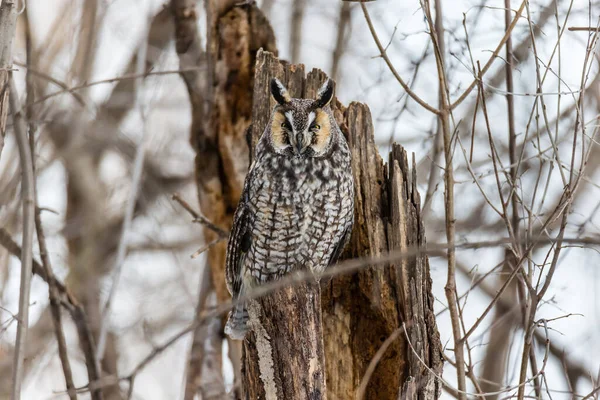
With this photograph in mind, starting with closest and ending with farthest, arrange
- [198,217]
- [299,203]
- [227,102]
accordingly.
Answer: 1. [299,203]
2. [198,217]
3. [227,102]

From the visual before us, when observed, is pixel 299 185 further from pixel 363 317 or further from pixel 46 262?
pixel 46 262

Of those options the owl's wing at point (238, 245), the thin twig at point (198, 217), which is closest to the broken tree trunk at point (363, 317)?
the owl's wing at point (238, 245)

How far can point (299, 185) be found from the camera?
10.1 feet

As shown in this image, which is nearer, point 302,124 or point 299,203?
point 302,124

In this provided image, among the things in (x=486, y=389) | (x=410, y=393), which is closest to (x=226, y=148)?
(x=410, y=393)

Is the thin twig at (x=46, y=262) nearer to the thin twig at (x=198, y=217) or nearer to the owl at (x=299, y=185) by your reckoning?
the thin twig at (x=198, y=217)

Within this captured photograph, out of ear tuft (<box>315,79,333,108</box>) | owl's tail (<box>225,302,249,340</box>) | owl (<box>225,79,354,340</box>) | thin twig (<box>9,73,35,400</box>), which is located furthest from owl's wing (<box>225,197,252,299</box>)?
thin twig (<box>9,73,35,400</box>)

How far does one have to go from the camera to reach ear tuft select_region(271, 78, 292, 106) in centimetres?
310

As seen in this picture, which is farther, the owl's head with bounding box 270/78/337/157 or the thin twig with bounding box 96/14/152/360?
the thin twig with bounding box 96/14/152/360

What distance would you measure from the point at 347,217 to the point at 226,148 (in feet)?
3.93

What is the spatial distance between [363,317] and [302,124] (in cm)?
90

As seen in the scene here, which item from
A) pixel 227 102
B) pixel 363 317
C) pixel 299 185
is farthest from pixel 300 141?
pixel 227 102

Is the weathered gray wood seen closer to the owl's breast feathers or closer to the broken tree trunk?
the broken tree trunk

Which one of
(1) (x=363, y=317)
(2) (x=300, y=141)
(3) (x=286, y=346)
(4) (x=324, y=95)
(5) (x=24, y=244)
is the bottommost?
(3) (x=286, y=346)
